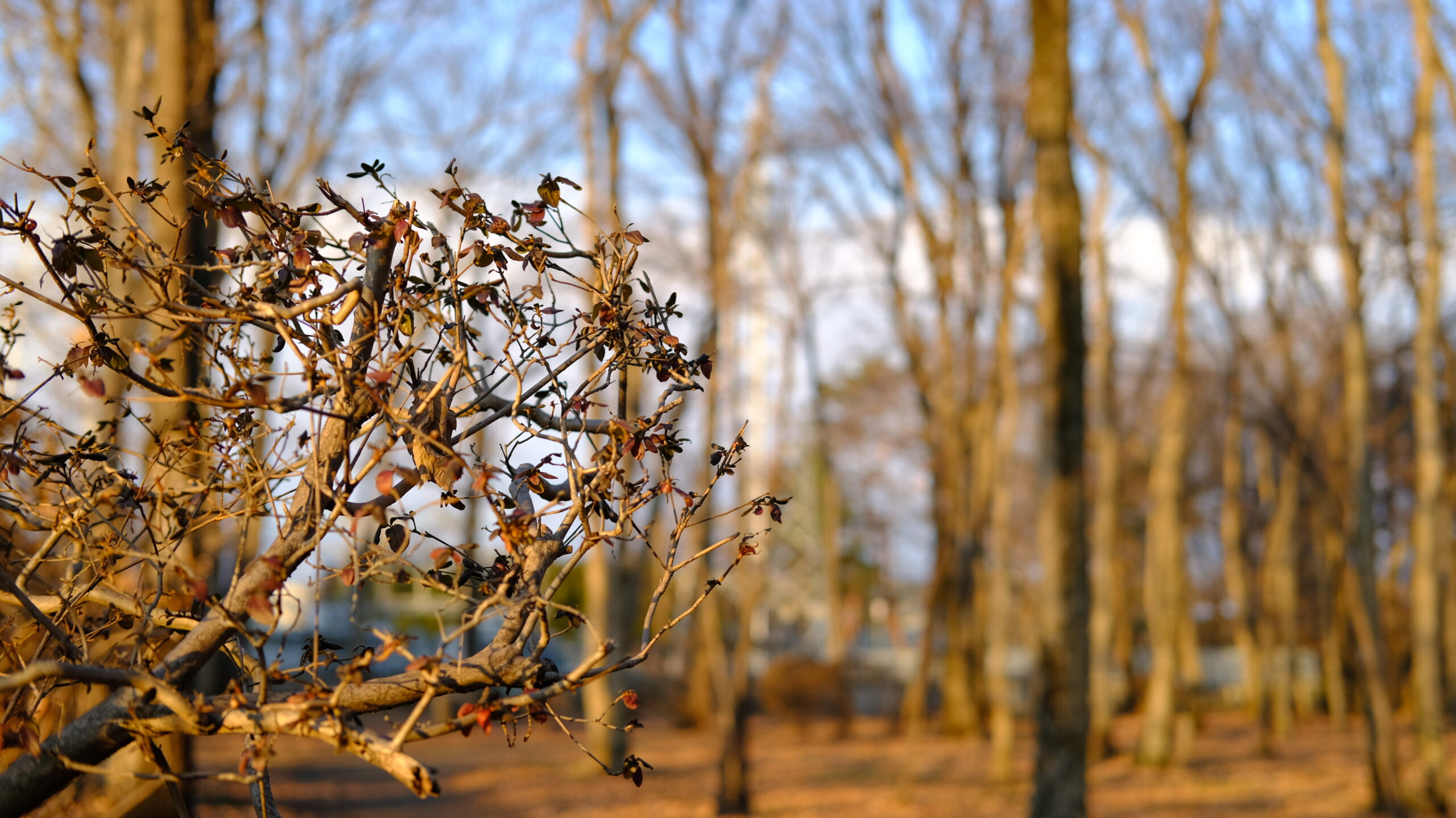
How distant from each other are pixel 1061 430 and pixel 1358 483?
4915 mm

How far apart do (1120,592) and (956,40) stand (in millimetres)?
15339

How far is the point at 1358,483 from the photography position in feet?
36.5

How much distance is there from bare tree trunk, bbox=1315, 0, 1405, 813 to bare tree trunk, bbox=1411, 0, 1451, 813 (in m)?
0.64

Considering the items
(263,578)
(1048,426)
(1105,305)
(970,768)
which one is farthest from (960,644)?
(263,578)

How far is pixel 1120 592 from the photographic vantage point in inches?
1072

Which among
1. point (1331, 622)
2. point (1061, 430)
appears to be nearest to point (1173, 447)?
point (1331, 622)

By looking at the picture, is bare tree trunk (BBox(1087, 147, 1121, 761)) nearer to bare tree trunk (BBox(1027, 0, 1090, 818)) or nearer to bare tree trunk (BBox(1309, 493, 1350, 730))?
bare tree trunk (BBox(1309, 493, 1350, 730))

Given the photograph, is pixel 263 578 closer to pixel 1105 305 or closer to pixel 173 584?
pixel 173 584

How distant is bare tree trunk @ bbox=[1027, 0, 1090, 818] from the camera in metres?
7.39

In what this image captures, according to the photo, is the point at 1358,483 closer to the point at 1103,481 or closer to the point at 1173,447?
the point at 1173,447

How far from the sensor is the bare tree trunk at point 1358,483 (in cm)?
1042

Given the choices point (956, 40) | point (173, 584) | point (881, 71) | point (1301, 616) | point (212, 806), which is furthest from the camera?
point (1301, 616)

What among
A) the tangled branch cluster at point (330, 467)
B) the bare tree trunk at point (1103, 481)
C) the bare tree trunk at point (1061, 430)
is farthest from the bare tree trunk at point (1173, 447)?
the tangled branch cluster at point (330, 467)

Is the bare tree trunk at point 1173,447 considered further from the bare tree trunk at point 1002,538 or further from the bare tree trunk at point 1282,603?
the bare tree trunk at point 1282,603
